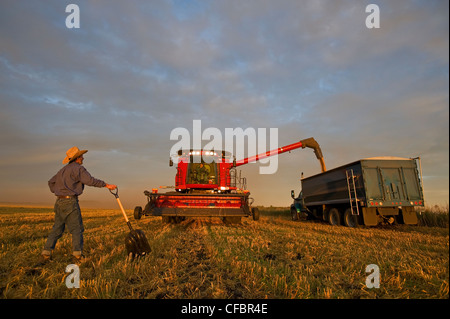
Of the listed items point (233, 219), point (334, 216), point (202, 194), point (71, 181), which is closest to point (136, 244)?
point (71, 181)

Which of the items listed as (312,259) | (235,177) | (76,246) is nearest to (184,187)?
(235,177)

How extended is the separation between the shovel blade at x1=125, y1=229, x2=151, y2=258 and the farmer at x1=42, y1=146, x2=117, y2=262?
2.73ft

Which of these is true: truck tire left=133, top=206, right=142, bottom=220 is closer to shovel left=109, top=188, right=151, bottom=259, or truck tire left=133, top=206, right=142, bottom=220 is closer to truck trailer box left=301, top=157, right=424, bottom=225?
shovel left=109, top=188, right=151, bottom=259

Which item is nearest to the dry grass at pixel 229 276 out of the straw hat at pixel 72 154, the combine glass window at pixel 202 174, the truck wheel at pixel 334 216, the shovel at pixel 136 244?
the shovel at pixel 136 244

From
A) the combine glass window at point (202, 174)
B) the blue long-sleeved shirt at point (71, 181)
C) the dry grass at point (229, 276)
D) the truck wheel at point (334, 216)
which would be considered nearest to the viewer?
the dry grass at point (229, 276)

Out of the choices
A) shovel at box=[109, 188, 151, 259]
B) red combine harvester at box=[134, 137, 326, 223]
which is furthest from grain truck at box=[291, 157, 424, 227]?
shovel at box=[109, 188, 151, 259]

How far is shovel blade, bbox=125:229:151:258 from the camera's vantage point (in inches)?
182

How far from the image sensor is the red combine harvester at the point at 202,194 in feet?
32.9

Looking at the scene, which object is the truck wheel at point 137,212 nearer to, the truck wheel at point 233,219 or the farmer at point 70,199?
the truck wheel at point 233,219

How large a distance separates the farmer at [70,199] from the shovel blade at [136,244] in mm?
833

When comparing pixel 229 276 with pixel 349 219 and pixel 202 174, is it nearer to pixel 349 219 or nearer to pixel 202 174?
pixel 202 174

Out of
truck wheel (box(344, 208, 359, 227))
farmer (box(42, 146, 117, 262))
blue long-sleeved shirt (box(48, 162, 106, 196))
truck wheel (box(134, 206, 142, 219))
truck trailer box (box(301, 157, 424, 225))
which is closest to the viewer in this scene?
farmer (box(42, 146, 117, 262))

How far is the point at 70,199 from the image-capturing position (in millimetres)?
4707

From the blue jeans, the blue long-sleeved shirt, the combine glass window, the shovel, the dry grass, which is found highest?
the combine glass window
